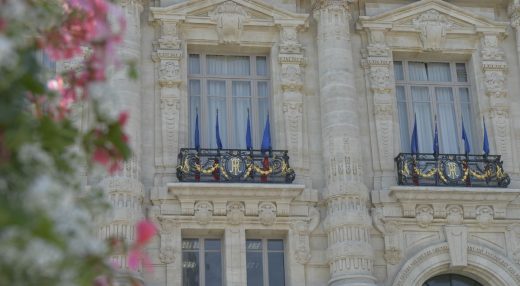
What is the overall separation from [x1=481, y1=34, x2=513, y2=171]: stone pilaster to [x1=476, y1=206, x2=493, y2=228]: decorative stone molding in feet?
4.30

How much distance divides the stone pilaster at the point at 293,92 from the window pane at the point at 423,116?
2.75 metres

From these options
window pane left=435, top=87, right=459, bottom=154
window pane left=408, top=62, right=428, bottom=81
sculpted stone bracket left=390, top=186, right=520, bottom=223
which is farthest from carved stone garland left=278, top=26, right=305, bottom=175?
window pane left=435, top=87, right=459, bottom=154

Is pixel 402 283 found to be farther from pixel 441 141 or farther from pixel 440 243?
pixel 441 141

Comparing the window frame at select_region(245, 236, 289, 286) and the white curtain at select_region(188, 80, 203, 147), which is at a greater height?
the white curtain at select_region(188, 80, 203, 147)

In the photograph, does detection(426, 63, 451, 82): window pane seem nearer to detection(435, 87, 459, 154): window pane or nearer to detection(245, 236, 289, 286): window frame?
detection(435, 87, 459, 154): window pane

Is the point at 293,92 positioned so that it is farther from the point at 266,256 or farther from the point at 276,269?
the point at 276,269

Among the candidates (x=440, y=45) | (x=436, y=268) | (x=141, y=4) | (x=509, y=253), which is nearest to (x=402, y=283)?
(x=436, y=268)

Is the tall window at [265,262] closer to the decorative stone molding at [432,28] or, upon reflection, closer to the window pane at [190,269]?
the window pane at [190,269]

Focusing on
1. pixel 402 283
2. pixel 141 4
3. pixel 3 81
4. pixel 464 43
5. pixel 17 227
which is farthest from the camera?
pixel 464 43

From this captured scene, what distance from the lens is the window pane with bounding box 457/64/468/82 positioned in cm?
2184

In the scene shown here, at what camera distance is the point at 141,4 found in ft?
66.8

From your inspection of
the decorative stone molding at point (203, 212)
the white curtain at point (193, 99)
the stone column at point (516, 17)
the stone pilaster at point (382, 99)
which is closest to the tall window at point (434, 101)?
the stone pilaster at point (382, 99)

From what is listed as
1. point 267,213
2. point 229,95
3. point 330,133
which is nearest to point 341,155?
point 330,133

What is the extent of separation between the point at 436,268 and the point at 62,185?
14088 millimetres
